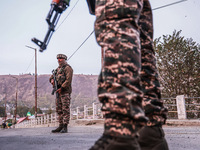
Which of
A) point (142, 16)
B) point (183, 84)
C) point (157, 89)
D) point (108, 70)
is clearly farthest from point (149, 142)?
point (183, 84)

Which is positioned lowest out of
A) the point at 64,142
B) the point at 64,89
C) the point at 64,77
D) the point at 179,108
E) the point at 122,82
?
the point at 179,108

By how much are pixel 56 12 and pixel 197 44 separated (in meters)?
13.6

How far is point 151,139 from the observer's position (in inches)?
37.6

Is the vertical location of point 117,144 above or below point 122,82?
below

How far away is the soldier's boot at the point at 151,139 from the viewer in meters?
0.96

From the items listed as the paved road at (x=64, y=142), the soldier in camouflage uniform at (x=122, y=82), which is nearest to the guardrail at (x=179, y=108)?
the paved road at (x=64, y=142)

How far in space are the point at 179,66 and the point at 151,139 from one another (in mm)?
12506

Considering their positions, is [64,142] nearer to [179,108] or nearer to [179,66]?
[179,108]

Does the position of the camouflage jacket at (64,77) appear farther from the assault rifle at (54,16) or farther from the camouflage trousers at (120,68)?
the camouflage trousers at (120,68)

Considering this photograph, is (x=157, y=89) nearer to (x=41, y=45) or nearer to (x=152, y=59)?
(x=152, y=59)

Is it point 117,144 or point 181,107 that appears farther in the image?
point 181,107

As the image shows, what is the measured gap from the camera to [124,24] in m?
0.83

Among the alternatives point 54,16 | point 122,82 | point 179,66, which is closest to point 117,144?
point 122,82

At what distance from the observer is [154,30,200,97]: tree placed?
12.0 metres
